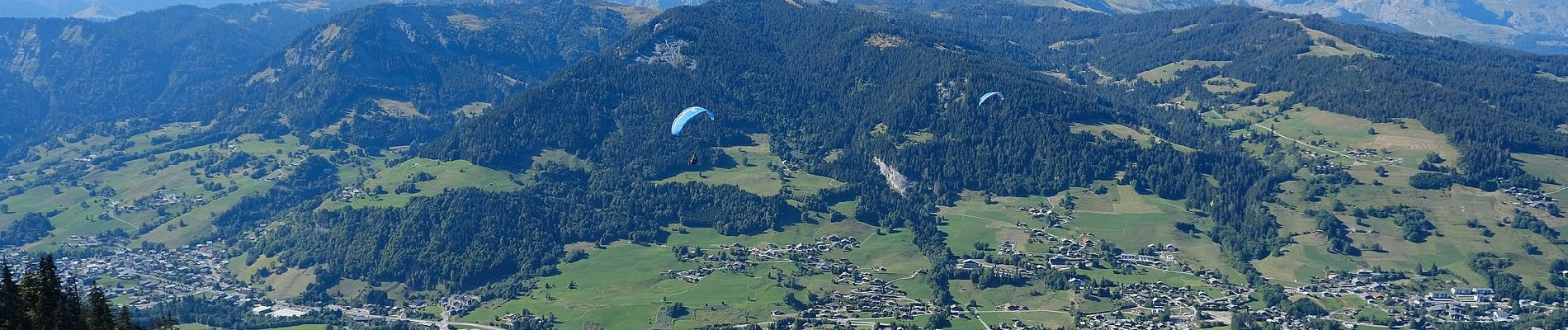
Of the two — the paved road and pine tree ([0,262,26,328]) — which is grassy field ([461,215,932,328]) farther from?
pine tree ([0,262,26,328])

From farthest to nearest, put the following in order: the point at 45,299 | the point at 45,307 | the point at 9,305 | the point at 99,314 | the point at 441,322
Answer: the point at 441,322
the point at 99,314
the point at 45,299
the point at 45,307
the point at 9,305

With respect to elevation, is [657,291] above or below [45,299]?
below

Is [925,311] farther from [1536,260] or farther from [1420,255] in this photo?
[1536,260]

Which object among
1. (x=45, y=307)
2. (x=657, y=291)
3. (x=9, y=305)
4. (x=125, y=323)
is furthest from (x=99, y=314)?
(x=657, y=291)

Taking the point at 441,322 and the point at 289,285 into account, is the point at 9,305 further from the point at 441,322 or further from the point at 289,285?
the point at 289,285

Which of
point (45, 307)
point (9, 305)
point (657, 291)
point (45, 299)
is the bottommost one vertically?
point (657, 291)

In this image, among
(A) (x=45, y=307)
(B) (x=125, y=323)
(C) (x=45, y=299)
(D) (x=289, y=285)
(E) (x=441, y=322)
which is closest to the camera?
(A) (x=45, y=307)

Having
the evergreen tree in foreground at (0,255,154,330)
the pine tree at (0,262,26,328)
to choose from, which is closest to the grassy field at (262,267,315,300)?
the evergreen tree in foreground at (0,255,154,330)

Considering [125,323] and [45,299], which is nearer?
[45,299]

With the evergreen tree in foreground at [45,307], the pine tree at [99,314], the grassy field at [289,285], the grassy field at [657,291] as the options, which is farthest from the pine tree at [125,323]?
the grassy field at [289,285]

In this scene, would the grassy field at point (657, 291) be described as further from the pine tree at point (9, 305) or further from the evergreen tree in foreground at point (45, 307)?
the pine tree at point (9, 305)

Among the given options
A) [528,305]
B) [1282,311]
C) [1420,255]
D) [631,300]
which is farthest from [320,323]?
[1420,255]
